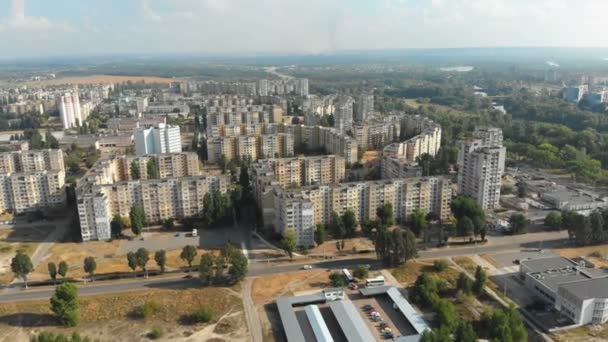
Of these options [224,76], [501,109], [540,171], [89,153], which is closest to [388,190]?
[540,171]

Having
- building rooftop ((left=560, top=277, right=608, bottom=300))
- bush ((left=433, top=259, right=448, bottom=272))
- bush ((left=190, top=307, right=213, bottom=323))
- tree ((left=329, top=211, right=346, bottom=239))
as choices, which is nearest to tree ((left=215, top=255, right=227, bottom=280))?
bush ((left=190, top=307, right=213, bottom=323))

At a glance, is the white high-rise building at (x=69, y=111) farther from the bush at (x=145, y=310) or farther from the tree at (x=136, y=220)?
the bush at (x=145, y=310)

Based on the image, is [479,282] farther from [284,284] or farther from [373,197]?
[373,197]

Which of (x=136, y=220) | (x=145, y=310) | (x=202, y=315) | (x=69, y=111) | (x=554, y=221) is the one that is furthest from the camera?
(x=69, y=111)

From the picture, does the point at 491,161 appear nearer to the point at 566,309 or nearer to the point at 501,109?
the point at 566,309

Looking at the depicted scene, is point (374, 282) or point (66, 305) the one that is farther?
point (374, 282)

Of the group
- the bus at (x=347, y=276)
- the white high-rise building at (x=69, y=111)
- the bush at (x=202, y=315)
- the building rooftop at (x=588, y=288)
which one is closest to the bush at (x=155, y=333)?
the bush at (x=202, y=315)

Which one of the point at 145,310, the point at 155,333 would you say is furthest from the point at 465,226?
the point at 145,310
